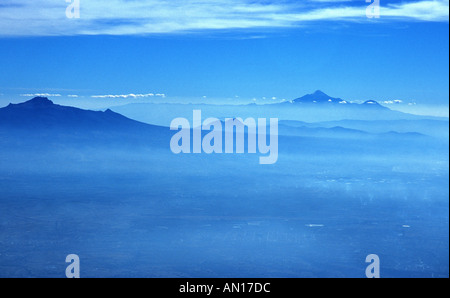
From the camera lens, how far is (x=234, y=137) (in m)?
5.47

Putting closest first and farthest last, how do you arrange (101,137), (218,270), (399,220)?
(218,270) → (399,220) → (101,137)

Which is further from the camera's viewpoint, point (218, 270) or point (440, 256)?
point (440, 256)

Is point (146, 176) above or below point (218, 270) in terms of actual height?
above

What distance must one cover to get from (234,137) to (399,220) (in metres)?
2.02

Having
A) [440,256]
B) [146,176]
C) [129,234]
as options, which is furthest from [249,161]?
[440,256]

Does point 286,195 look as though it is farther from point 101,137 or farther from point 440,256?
point 101,137

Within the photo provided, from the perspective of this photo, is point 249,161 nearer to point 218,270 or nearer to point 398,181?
point 218,270

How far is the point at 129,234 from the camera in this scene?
21.1ft
